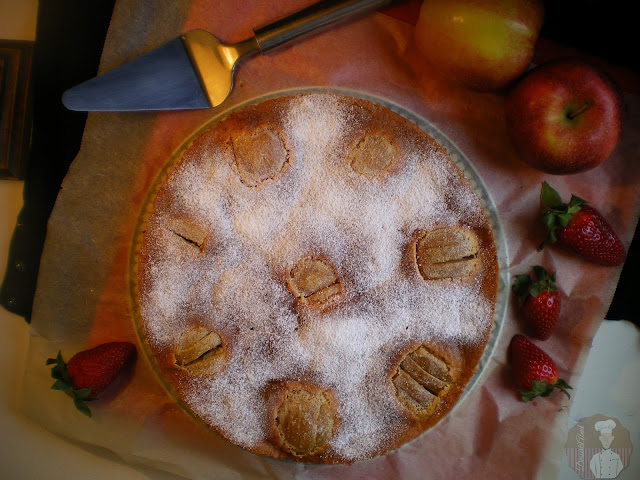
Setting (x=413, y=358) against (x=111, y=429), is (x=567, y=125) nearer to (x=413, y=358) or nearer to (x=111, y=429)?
(x=413, y=358)

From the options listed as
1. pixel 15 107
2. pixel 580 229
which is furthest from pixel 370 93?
pixel 15 107

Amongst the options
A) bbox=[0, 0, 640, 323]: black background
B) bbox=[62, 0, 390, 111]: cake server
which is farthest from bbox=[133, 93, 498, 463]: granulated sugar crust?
bbox=[0, 0, 640, 323]: black background

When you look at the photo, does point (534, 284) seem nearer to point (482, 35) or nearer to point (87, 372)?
point (482, 35)

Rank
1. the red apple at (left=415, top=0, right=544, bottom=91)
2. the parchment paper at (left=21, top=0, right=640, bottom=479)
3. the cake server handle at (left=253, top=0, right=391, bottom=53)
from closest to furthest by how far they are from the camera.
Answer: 1. the red apple at (left=415, top=0, right=544, bottom=91)
2. the cake server handle at (left=253, top=0, right=391, bottom=53)
3. the parchment paper at (left=21, top=0, right=640, bottom=479)

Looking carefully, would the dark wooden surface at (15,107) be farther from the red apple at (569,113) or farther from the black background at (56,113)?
the red apple at (569,113)

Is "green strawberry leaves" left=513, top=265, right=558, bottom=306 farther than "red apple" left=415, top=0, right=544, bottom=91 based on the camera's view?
Yes

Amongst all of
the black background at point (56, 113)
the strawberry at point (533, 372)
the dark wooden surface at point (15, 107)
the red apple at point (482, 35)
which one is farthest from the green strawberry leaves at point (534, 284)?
the dark wooden surface at point (15, 107)

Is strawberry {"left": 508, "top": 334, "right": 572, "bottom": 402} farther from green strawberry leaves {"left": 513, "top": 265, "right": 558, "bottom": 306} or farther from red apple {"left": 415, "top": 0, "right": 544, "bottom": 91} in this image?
red apple {"left": 415, "top": 0, "right": 544, "bottom": 91}

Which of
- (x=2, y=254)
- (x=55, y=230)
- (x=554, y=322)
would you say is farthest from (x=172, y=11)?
(x=554, y=322)
